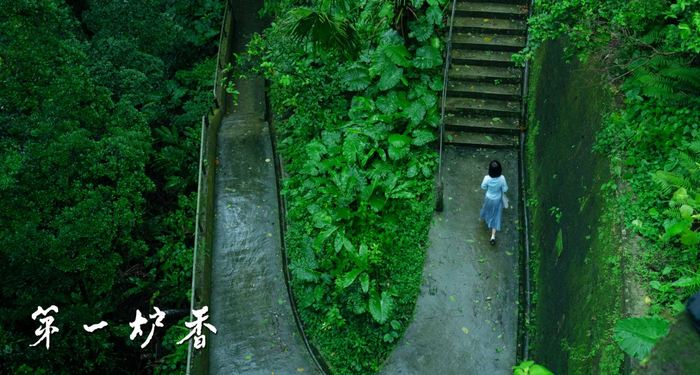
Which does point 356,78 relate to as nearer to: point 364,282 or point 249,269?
point 249,269

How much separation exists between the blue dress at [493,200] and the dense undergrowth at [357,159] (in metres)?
1.16

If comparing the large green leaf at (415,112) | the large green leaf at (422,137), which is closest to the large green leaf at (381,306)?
the large green leaf at (422,137)

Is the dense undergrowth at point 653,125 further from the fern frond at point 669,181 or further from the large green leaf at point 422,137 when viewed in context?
the large green leaf at point 422,137

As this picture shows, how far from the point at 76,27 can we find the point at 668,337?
45.5 feet

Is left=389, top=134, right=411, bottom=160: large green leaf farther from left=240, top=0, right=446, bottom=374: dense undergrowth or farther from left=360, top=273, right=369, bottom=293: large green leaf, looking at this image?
left=360, top=273, right=369, bottom=293: large green leaf

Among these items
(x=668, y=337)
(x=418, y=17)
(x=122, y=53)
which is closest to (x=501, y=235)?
(x=418, y=17)

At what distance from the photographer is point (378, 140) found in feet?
37.7

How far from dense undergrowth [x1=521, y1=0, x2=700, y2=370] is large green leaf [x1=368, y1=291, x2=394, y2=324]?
3.79m

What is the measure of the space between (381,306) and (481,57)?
584cm

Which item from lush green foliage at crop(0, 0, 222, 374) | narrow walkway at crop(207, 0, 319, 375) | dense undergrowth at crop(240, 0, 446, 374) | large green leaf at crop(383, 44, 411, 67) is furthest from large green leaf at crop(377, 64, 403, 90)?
lush green foliage at crop(0, 0, 222, 374)

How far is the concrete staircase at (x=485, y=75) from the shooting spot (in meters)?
11.7

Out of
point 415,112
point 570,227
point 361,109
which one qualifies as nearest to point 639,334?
point 570,227

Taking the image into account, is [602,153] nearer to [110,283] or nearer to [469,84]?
[469,84]

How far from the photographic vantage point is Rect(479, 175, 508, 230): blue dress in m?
9.50
